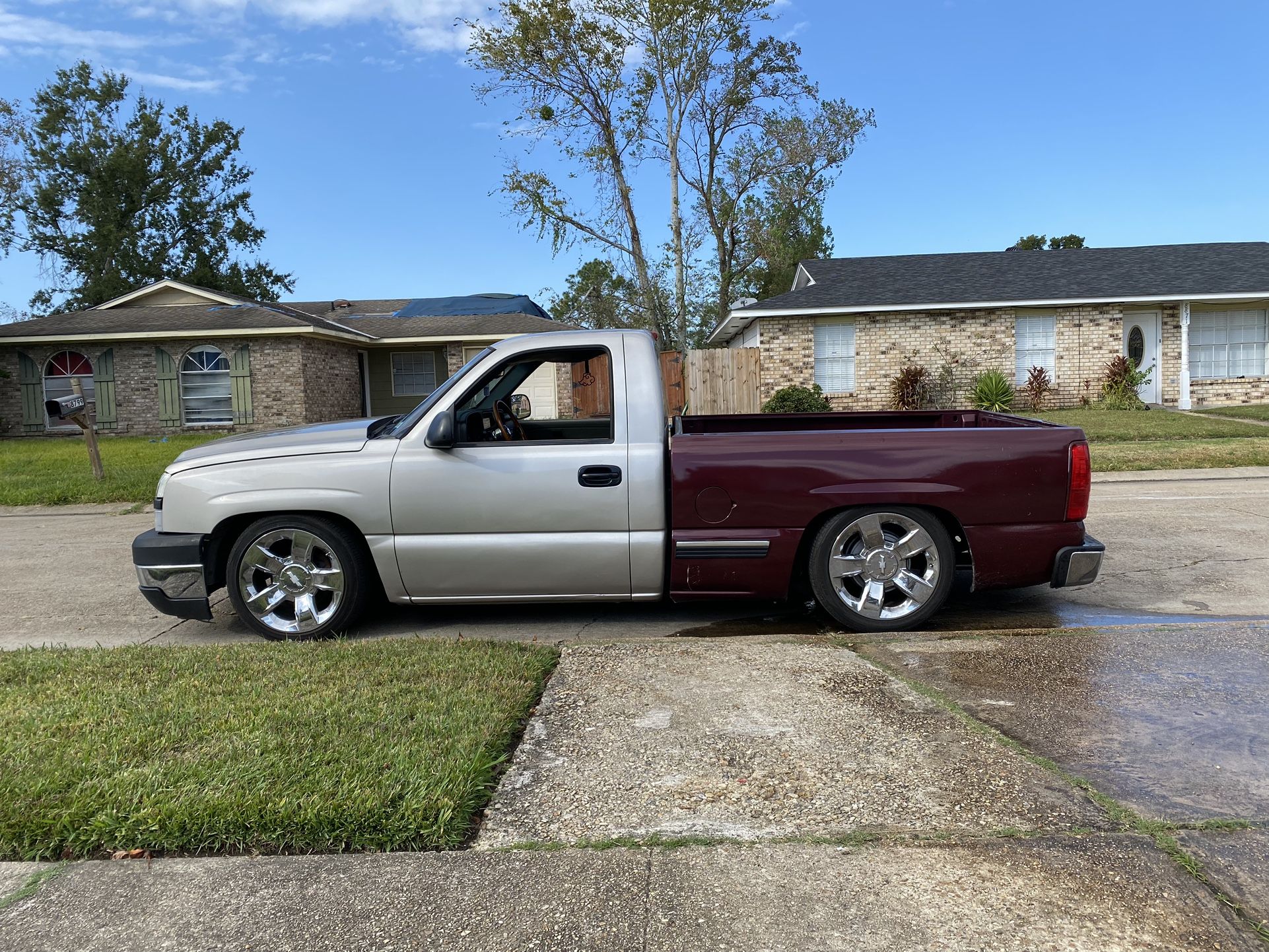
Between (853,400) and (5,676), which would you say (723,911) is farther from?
(853,400)

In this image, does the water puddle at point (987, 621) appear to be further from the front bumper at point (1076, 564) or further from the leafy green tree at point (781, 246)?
the leafy green tree at point (781, 246)

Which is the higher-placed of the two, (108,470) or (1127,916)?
(108,470)

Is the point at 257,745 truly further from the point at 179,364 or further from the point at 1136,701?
the point at 179,364

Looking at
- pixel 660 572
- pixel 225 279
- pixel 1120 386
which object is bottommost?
pixel 660 572

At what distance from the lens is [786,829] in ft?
10.2

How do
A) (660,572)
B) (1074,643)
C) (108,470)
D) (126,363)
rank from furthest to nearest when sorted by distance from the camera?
1. (126,363)
2. (108,470)
3. (660,572)
4. (1074,643)

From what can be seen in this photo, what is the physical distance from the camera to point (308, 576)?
5.72 meters

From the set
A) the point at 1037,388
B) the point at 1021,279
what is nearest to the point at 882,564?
the point at 1037,388

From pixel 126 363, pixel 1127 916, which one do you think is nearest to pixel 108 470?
pixel 126 363

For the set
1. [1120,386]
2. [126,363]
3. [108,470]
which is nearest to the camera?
[108,470]

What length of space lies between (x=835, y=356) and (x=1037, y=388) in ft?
15.7

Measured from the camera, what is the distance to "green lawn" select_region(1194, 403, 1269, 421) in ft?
67.5

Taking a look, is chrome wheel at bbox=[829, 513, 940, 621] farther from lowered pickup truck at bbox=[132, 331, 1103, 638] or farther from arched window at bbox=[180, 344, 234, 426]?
arched window at bbox=[180, 344, 234, 426]

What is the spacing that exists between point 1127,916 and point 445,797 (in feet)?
6.59
